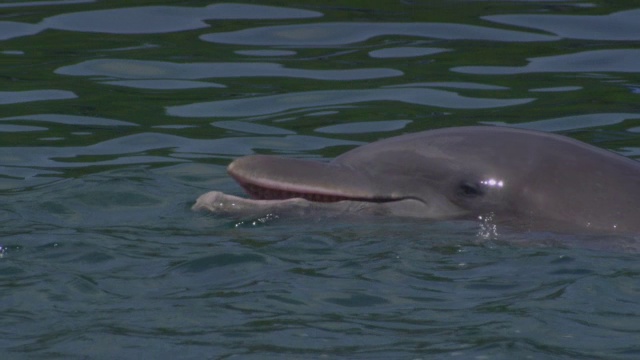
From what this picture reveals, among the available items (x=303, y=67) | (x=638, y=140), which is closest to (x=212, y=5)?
(x=303, y=67)

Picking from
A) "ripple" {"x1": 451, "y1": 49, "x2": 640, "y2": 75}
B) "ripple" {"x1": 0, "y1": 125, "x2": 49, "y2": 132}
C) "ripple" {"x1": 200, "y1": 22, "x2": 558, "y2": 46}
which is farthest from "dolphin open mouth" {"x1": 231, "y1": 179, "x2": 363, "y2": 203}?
"ripple" {"x1": 200, "y1": 22, "x2": 558, "y2": 46}

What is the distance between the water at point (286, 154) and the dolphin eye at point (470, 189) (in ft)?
0.99

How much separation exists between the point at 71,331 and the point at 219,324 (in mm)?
609

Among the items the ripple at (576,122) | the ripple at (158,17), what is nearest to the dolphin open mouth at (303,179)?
the ripple at (576,122)

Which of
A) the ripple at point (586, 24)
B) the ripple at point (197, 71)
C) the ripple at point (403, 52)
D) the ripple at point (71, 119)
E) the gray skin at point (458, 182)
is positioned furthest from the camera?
the ripple at point (586, 24)

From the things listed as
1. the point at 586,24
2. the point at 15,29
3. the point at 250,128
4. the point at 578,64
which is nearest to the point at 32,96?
the point at 250,128

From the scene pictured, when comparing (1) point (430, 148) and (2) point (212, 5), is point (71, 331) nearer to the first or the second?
(1) point (430, 148)

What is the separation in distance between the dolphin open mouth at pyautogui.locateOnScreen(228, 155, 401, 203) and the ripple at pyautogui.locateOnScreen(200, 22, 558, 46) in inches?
227

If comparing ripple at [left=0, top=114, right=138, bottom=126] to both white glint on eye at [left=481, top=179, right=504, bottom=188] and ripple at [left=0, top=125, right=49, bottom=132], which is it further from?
white glint on eye at [left=481, top=179, right=504, bottom=188]

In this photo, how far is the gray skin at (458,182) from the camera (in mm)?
7805

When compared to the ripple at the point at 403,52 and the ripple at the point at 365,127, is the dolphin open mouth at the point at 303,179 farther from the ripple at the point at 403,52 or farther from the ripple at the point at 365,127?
the ripple at the point at 403,52

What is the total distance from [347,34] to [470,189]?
6336 mm

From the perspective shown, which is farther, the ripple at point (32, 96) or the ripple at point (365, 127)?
A: the ripple at point (32, 96)

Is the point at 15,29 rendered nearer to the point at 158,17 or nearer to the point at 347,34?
the point at 158,17
